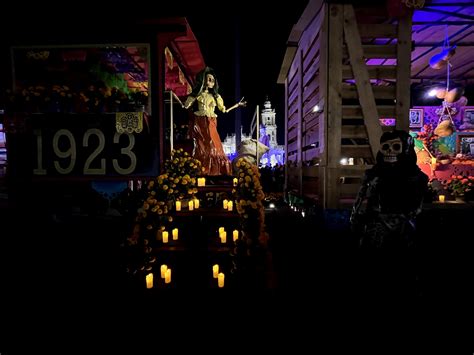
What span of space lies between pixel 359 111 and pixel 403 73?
3.78ft

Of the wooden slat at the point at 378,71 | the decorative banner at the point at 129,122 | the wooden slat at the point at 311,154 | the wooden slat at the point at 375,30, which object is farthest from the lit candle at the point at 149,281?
the wooden slat at the point at 375,30

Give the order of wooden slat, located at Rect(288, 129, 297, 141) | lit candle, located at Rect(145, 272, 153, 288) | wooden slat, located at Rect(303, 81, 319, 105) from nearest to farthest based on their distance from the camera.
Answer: lit candle, located at Rect(145, 272, 153, 288), wooden slat, located at Rect(303, 81, 319, 105), wooden slat, located at Rect(288, 129, 297, 141)

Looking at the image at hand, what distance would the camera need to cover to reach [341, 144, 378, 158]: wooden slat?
5316 millimetres

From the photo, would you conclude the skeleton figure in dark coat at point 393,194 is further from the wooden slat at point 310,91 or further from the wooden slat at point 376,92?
the wooden slat at point 310,91

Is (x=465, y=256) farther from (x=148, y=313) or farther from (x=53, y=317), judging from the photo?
(x=53, y=317)

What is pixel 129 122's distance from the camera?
390cm

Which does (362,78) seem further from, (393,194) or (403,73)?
(393,194)

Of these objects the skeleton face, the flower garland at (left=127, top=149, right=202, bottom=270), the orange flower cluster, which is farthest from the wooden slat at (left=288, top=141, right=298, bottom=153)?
the skeleton face

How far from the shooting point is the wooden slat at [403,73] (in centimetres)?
522

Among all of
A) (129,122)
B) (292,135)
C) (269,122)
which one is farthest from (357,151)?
(269,122)

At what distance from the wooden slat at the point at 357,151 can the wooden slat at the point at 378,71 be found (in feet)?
4.65

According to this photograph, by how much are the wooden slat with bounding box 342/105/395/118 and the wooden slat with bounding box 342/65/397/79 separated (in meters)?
0.61

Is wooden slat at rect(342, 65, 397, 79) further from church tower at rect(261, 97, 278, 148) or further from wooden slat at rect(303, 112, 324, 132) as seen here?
church tower at rect(261, 97, 278, 148)

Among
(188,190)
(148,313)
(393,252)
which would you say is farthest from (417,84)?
(148,313)
